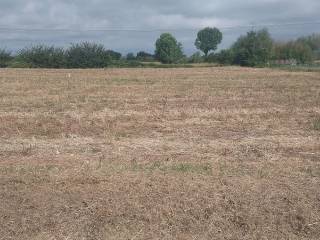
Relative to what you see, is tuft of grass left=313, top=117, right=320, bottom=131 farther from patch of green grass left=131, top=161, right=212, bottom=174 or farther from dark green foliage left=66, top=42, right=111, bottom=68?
dark green foliage left=66, top=42, right=111, bottom=68

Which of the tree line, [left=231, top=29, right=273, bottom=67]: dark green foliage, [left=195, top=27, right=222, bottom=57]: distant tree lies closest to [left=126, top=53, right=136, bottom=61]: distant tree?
the tree line

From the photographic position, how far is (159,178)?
21.6 feet

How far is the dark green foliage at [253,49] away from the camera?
74188 mm

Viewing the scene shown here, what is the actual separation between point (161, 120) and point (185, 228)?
694 centimetres

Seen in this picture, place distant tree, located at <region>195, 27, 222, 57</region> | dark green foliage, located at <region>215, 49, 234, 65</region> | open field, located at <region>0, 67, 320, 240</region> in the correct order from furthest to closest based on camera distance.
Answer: distant tree, located at <region>195, 27, 222, 57</region> < dark green foliage, located at <region>215, 49, 234, 65</region> < open field, located at <region>0, 67, 320, 240</region>

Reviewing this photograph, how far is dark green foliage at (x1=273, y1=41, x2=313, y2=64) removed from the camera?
86.1 m

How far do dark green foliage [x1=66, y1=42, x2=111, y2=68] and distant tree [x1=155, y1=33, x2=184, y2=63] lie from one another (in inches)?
867

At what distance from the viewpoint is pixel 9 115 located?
13008 millimetres

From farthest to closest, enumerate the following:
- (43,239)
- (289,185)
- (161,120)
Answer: (161,120)
(289,185)
(43,239)

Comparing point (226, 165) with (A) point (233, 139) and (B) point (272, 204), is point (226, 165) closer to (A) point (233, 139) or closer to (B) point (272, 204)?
(B) point (272, 204)

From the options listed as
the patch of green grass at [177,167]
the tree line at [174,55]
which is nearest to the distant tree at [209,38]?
the tree line at [174,55]

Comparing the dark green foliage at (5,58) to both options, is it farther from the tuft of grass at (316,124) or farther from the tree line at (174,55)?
the tuft of grass at (316,124)

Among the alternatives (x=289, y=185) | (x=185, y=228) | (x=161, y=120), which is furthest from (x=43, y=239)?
(x=161, y=120)

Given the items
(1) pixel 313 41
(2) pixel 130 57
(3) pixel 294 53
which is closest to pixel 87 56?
(2) pixel 130 57
